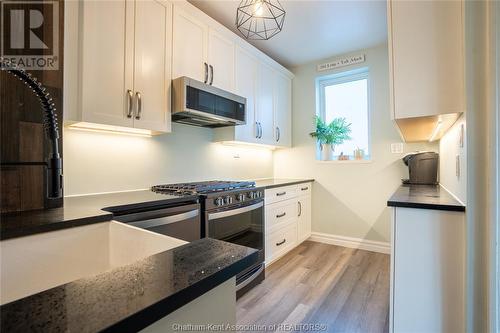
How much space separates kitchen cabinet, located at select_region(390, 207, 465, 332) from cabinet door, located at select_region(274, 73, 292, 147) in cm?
214

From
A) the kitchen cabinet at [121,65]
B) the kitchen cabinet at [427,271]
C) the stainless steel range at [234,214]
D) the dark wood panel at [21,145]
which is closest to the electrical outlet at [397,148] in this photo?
the stainless steel range at [234,214]

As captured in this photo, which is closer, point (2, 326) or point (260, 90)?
point (2, 326)

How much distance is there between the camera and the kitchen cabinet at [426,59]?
1.29 m

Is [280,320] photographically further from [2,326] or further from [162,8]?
[162,8]

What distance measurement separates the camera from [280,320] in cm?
172

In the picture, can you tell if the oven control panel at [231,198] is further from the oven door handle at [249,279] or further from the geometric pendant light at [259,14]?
the geometric pendant light at [259,14]

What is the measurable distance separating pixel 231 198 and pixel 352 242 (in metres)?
2.09

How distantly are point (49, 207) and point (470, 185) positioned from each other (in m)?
2.04

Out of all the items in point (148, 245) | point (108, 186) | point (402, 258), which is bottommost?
point (402, 258)

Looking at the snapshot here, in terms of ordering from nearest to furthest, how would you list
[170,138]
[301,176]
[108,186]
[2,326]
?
1. [2,326]
2. [108,186]
3. [170,138]
4. [301,176]

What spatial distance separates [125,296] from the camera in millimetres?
399

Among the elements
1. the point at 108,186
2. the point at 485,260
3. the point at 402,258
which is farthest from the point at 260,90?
the point at 485,260

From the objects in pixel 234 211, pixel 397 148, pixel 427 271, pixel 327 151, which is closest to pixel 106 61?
pixel 234 211

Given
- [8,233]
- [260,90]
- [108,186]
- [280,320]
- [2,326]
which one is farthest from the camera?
[260,90]
